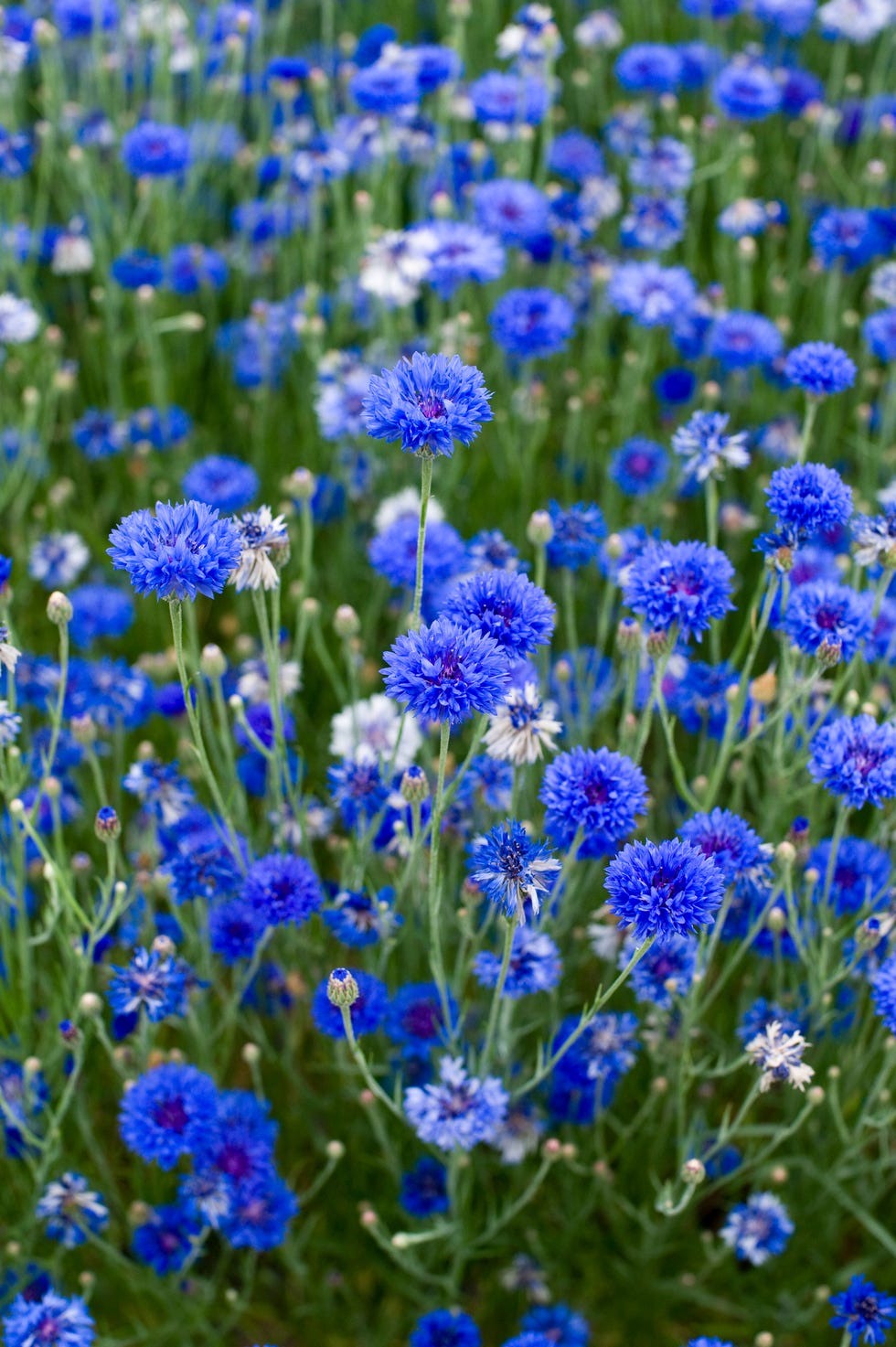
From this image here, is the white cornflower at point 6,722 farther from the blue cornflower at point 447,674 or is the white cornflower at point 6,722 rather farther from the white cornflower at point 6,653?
the blue cornflower at point 447,674

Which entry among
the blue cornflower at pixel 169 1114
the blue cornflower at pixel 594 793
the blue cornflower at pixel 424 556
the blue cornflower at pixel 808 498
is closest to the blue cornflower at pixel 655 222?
the blue cornflower at pixel 424 556

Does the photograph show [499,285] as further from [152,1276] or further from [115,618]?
[152,1276]

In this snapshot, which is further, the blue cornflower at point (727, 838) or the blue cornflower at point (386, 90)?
the blue cornflower at point (386, 90)

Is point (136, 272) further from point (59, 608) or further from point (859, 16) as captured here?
point (859, 16)

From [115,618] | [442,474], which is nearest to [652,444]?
[442,474]

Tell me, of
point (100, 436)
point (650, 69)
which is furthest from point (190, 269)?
point (650, 69)

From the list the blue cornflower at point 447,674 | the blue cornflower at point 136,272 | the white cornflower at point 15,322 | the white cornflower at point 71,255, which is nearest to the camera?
the blue cornflower at point 447,674

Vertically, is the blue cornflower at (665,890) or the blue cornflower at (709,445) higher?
the blue cornflower at (709,445)
